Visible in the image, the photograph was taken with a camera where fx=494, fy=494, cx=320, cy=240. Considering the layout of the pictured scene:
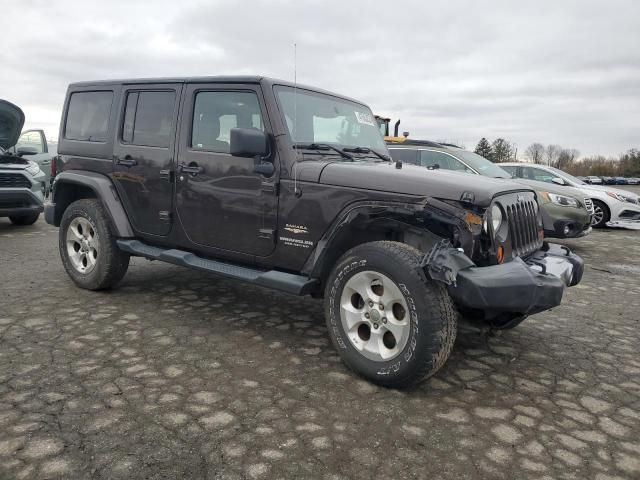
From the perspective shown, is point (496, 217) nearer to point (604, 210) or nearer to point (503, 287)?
point (503, 287)

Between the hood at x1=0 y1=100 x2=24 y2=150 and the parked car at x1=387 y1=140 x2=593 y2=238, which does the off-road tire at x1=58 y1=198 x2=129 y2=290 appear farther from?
the hood at x1=0 y1=100 x2=24 y2=150

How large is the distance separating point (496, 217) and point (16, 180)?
8269 mm

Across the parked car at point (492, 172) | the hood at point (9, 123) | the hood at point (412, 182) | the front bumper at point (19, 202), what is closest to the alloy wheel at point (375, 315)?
the hood at point (412, 182)

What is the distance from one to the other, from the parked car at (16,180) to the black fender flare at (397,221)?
6995mm

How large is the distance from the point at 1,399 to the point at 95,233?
2.27 metres

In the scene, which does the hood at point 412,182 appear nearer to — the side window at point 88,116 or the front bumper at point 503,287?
the front bumper at point 503,287

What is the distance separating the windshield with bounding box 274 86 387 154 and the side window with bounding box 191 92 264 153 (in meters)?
0.24

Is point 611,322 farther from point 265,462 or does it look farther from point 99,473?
point 99,473

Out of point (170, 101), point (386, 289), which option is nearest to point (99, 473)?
point (386, 289)

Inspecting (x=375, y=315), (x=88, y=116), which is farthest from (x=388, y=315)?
(x=88, y=116)

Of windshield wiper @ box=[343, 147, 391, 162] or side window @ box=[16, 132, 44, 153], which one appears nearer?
windshield wiper @ box=[343, 147, 391, 162]

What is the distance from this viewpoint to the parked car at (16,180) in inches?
328

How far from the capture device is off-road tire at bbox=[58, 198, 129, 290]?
15.5 feet

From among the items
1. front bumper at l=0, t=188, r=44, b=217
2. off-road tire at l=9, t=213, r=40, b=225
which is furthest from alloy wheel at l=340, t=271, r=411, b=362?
off-road tire at l=9, t=213, r=40, b=225
